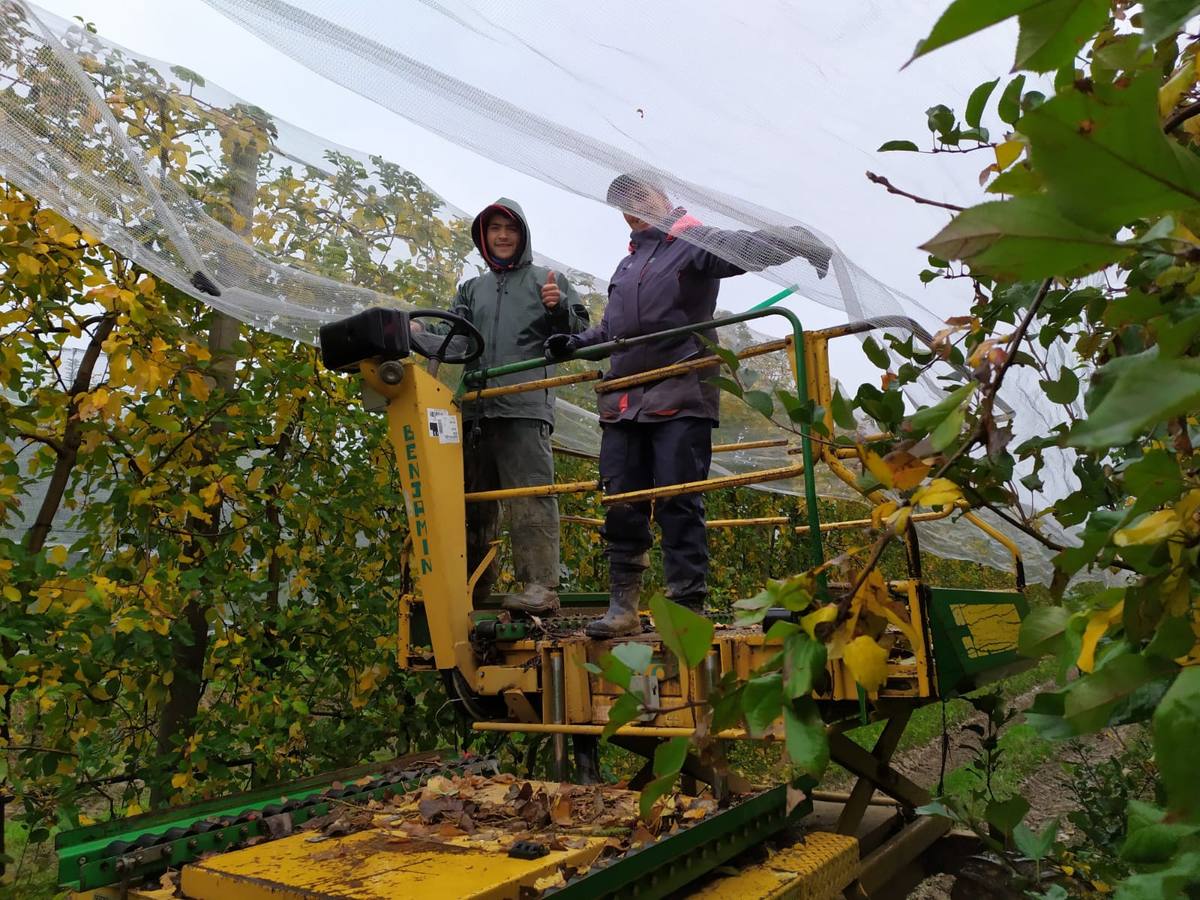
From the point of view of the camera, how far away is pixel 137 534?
11.5 ft

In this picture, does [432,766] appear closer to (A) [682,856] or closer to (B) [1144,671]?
(A) [682,856]

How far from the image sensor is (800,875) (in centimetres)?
261

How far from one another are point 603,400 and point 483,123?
1.84 m

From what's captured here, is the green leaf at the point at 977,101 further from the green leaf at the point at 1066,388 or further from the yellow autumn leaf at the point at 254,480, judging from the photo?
the yellow autumn leaf at the point at 254,480

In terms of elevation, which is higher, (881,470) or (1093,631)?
(881,470)

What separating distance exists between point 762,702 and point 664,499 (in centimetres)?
304

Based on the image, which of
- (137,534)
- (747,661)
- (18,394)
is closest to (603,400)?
(747,661)

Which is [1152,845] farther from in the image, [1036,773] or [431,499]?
[1036,773]

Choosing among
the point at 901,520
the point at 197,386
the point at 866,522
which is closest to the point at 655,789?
the point at 901,520

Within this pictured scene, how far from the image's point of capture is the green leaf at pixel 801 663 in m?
0.56

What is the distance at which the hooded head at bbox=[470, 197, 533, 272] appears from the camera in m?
4.44

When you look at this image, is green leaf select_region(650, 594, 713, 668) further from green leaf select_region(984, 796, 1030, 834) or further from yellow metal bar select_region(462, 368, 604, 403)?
yellow metal bar select_region(462, 368, 604, 403)

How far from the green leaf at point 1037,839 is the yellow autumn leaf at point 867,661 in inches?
15.2

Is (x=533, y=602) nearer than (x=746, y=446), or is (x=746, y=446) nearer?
(x=533, y=602)
